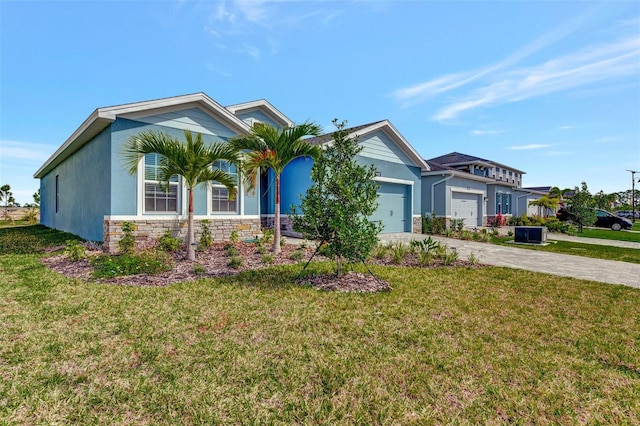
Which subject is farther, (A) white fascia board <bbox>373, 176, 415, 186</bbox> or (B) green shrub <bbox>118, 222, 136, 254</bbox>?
(A) white fascia board <bbox>373, 176, 415, 186</bbox>

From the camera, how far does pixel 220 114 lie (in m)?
10.0

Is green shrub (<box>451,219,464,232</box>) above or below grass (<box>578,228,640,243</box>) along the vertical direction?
above

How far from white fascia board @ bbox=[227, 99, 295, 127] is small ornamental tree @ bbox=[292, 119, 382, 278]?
9881 millimetres

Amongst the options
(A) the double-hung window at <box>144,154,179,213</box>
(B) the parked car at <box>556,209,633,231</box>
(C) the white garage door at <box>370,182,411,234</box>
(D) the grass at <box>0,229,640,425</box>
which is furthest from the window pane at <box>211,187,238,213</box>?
(B) the parked car at <box>556,209,633,231</box>

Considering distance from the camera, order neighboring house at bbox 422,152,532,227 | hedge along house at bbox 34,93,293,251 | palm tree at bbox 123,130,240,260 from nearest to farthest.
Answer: palm tree at bbox 123,130,240,260 → hedge along house at bbox 34,93,293,251 → neighboring house at bbox 422,152,532,227

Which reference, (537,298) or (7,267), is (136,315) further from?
(537,298)

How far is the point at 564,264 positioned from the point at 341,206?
731 cm

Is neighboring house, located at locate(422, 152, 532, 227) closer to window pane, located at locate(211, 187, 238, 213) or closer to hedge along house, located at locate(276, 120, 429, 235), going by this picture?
hedge along house, located at locate(276, 120, 429, 235)

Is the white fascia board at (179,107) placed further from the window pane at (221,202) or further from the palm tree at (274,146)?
the window pane at (221,202)

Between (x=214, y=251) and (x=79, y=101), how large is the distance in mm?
9367

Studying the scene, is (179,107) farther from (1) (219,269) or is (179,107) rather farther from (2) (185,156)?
(1) (219,269)

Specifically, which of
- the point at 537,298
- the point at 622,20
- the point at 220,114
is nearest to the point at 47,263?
the point at 220,114

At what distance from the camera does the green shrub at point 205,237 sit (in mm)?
9078

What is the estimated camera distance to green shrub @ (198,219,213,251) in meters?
9.08
